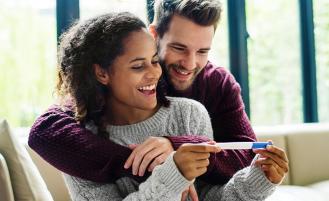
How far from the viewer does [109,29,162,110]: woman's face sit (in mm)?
1327

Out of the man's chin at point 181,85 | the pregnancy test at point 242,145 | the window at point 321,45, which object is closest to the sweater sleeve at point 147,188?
the pregnancy test at point 242,145

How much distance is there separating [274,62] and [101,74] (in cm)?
206

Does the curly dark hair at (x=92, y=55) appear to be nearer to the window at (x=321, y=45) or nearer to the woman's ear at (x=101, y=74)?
the woman's ear at (x=101, y=74)

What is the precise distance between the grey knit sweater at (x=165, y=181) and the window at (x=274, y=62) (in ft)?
5.86

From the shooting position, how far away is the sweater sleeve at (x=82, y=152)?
4.11 ft

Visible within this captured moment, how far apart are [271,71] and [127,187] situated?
6.99 ft

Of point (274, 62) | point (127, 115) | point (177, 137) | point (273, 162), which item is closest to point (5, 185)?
point (127, 115)

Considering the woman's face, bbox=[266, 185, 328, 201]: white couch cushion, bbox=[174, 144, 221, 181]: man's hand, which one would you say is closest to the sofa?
bbox=[266, 185, 328, 201]: white couch cushion

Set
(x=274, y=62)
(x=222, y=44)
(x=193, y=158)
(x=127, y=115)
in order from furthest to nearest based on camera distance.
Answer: (x=274, y=62)
(x=222, y=44)
(x=127, y=115)
(x=193, y=158)

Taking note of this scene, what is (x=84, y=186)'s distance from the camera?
1306 millimetres

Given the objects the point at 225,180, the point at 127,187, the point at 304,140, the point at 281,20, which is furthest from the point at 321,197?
the point at 281,20

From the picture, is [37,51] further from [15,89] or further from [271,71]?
[271,71]

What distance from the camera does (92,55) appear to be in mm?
1371

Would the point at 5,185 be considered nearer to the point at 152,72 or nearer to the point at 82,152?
the point at 82,152
